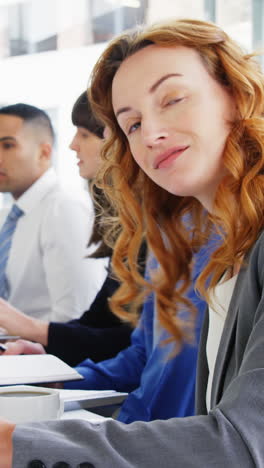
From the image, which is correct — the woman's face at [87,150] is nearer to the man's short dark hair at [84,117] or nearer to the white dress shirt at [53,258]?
the man's short dark hair at [84,117]

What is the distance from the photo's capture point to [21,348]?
5.82ft

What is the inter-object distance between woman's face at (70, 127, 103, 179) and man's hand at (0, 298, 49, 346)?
0.60 metres

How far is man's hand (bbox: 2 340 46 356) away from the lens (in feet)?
5.77

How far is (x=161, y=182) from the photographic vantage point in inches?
46.4

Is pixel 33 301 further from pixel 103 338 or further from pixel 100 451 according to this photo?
pixel 100 451

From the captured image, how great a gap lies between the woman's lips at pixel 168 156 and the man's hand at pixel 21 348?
0.81 metres

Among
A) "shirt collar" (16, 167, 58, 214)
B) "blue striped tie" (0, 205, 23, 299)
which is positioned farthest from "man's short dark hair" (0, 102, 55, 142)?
"blue striped tie" (0, 205, 23, 299)

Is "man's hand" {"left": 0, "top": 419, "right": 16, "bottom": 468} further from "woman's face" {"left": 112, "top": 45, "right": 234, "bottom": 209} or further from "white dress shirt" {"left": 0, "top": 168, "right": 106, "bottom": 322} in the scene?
"white dress shirt" {"left": 0, "top": 168, "right": 106, "bottom": 322}

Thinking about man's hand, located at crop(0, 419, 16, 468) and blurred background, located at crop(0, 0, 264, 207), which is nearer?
man's hand, located at crop(0, 419, 16, 468)

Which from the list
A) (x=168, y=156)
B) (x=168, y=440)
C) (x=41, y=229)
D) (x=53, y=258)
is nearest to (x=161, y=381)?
(x=168, y=156)

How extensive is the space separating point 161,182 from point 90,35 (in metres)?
3.66

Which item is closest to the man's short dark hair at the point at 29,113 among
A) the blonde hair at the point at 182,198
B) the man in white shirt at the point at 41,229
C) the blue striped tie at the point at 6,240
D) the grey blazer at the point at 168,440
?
the man in white shirt at the point at 41,229

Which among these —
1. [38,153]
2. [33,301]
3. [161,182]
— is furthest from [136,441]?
[38,153]

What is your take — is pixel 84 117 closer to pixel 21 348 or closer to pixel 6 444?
pixel 21 348
